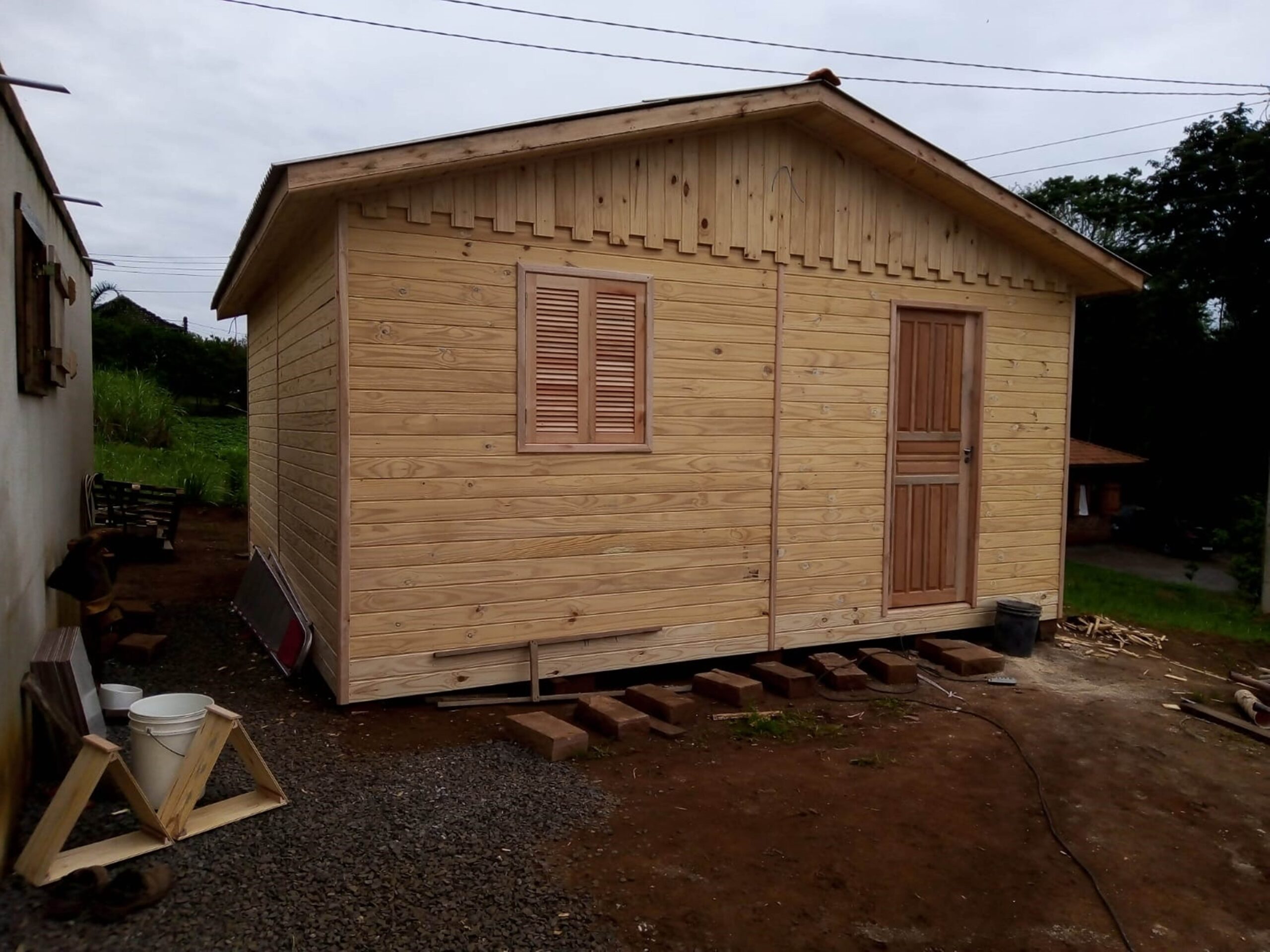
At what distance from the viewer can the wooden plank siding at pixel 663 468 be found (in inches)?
203

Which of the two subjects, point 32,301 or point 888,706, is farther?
point 888,706

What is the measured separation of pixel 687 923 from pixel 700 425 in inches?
140

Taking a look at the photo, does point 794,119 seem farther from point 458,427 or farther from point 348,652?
point 348,652

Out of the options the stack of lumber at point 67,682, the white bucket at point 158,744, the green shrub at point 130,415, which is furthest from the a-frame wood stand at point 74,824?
the green shrub at point 130,415

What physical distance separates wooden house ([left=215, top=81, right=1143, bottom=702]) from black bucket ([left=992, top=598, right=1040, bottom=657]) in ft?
0.85

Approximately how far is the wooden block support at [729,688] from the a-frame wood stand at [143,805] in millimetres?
2837

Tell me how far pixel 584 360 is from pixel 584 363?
2 centimetres

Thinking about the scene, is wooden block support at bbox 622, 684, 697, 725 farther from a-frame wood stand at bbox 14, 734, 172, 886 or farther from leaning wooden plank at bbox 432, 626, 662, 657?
Answer: a-frame wood stand at bbox 14, 734, 172, 886

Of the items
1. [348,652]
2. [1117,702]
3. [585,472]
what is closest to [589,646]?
[585,472]

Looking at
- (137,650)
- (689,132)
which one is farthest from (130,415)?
(689,132)

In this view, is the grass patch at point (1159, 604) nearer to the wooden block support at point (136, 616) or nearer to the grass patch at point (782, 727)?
the grass patch at point (782, 727)

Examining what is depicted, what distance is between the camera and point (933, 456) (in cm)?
722

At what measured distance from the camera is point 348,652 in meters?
5.05

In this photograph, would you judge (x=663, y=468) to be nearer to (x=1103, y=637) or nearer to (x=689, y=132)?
(x=689, y=132)
